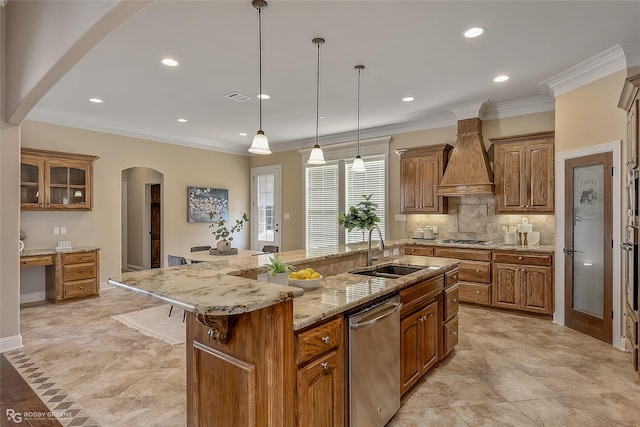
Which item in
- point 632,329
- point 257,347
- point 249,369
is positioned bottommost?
point 632,329

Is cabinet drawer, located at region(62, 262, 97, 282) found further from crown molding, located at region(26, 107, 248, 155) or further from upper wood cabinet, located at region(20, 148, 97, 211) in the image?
crown molding, located at region(26, 107, 248, 155)

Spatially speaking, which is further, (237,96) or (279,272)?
(237,96)

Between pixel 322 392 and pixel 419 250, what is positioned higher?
pixel 419 250

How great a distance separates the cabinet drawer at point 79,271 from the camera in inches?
204

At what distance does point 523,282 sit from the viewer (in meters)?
4.59

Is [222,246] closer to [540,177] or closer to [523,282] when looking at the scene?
[523,282]

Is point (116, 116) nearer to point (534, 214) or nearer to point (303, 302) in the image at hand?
point (303, 302)

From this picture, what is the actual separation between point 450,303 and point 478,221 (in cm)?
276

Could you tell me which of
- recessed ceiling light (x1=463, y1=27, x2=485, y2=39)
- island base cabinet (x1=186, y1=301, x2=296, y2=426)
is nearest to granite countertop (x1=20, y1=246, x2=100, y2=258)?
island base cabinet (x1=186, y1=301, x2=296, y2=426)

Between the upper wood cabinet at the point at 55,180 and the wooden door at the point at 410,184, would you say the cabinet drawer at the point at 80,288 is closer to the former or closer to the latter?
the upper wood cabinet at the point at 55,180

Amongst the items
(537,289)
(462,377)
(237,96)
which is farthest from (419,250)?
(237,96)

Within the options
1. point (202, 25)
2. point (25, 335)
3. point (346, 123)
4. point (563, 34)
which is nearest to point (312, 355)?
point (202, 25)

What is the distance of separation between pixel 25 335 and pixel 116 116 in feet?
11.4

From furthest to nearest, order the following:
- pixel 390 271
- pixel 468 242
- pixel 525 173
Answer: pixel 468 242 → pixel 525 173 → pixel 390 271
